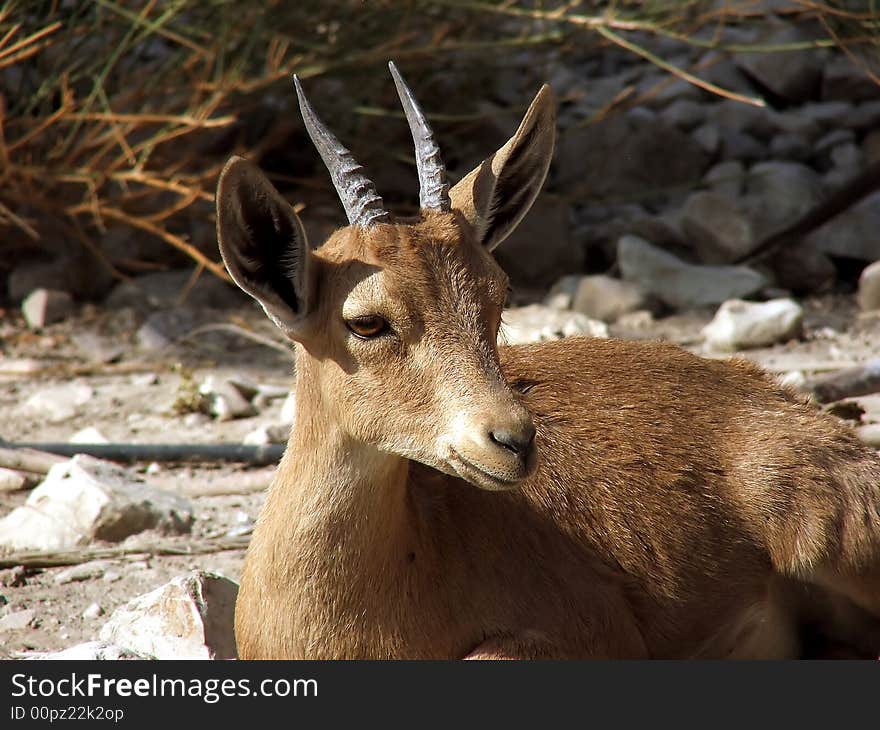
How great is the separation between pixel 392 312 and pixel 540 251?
267 inches

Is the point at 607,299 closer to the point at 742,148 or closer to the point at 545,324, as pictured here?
the point at 545,324

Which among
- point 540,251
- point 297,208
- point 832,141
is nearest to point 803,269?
point 540,251

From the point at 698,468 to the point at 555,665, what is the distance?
1.04 metres

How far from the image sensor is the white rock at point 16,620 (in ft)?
16.5

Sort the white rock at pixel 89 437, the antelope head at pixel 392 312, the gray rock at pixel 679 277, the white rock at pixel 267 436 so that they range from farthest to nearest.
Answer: the gray rock at pixel 679 277 < the white rock at pixel 89 437 < the white rock at pixel 267 436 < the antelope head at pixel 392 312

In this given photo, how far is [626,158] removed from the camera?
37.4 ft

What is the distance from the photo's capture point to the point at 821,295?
32.3 feet

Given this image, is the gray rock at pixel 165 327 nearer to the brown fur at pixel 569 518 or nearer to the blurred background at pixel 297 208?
the blurred background at pixel 297 208

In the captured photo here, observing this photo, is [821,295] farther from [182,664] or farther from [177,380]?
[182,664]

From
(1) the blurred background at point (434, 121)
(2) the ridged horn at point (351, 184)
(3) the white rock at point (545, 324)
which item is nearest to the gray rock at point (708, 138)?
(1) the blurred background at point (434, 121)

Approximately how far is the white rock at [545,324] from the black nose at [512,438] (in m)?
4.72

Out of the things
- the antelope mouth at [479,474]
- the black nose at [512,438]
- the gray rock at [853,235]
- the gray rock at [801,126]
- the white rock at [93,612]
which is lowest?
the gray rock at [853,235]

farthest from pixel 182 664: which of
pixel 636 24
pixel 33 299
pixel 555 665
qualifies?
pixel 33 299

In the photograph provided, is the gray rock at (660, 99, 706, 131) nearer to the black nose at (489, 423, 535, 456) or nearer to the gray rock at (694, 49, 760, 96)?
the gray rock at (694, 49, 760, 96)
